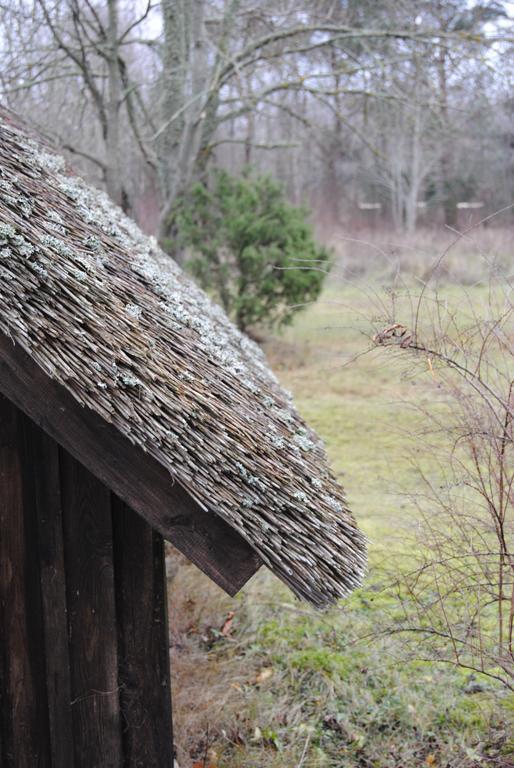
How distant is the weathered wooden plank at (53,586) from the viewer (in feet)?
9.04

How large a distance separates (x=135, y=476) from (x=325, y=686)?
3138 mm

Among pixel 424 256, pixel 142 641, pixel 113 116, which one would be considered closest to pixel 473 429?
pixel 142 641

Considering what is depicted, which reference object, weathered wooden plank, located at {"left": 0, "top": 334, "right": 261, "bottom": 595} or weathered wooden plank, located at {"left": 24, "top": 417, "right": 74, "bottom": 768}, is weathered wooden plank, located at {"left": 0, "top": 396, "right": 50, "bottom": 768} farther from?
weathered wooden plank, located at {"left": 0, "top": 334, "right": 261, "bottom": 595}

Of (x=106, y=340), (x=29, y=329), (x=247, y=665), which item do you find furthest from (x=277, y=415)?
(x=247, y=665)

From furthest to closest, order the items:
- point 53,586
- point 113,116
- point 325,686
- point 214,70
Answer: point 214,70
point 113,116
point 325,686
point 53,586

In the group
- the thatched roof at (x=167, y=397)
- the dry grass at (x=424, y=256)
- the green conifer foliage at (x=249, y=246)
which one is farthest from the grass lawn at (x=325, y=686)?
the dry grass at (x=424, y=256)

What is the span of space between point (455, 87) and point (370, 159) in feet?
74.5

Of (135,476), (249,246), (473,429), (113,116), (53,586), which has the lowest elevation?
(53,586)

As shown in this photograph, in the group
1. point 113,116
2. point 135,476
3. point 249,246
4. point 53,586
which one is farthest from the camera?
point 249,246

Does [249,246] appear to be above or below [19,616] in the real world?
above

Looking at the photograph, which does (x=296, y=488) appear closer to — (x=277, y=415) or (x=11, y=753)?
(x=277, y=415)

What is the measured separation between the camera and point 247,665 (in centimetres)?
510

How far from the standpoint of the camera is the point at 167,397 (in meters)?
2.32

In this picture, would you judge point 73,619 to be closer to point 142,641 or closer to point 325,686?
point 142,641
